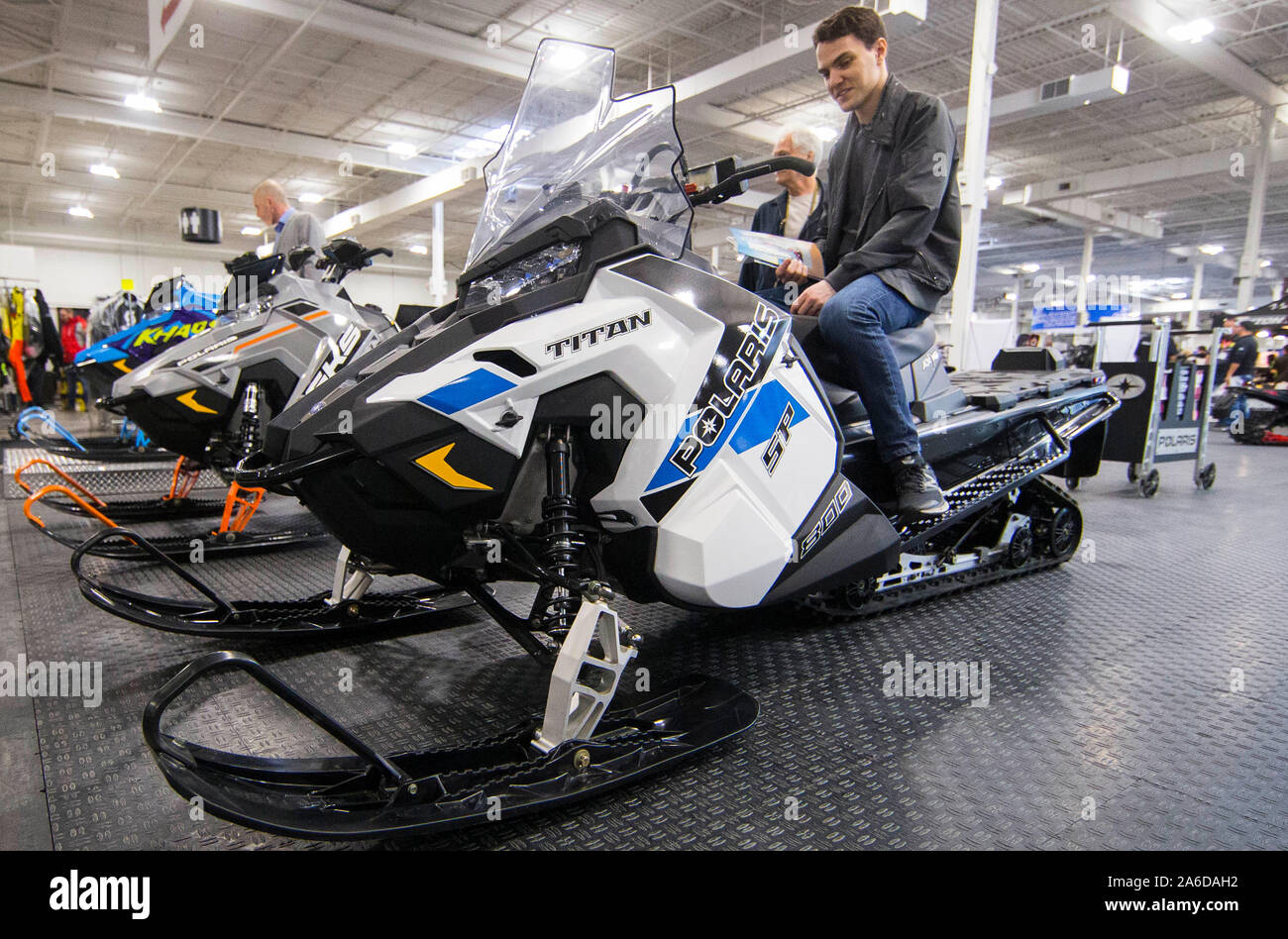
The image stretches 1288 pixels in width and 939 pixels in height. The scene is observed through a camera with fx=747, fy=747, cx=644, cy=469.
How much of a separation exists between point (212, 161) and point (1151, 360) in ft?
52.2

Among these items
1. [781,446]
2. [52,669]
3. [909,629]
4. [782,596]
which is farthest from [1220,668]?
[52,669]

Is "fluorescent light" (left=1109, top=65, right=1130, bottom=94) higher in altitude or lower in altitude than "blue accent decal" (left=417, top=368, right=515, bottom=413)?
higher

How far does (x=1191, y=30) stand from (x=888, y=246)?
882 cm

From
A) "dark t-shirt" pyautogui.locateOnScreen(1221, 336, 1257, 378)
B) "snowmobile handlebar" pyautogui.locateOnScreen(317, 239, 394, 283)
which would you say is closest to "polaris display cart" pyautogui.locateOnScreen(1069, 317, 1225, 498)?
"snowmobile handlebar" pyautogui.locateOnScreen(317, 239, 394, 283)

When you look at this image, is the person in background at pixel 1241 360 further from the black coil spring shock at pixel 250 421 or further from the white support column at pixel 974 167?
the black coil spring shock at pixel 250 421

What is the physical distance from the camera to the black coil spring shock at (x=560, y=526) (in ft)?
4.93

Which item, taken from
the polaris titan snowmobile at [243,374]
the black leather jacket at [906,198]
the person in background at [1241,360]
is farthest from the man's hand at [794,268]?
the person in background at [1241,360]

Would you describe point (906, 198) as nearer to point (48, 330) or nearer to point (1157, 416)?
point (1157, 416)

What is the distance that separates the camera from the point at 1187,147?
543 inches

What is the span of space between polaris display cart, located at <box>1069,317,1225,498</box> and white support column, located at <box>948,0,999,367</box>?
110cm

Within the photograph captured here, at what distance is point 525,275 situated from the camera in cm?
162

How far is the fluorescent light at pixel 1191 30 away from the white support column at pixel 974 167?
144 inches

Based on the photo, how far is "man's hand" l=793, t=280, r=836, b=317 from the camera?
7.52 ft

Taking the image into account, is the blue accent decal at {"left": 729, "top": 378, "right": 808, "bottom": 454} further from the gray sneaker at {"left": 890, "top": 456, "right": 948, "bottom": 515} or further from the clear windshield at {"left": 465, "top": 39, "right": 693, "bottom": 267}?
the gray sneaker at {"left": 890, "top": 456, "right": 948, "bottom": 515}
